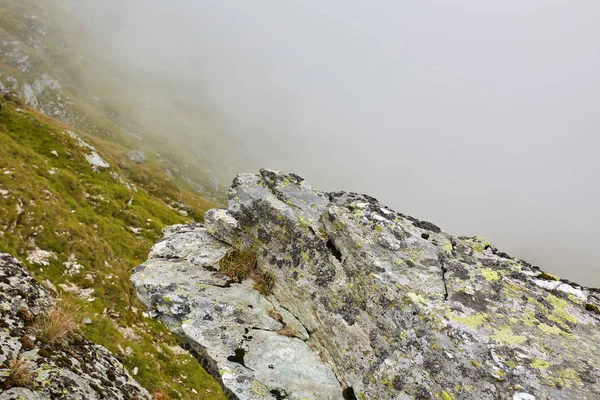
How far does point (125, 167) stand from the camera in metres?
76.7

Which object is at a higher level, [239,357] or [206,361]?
[239,357]

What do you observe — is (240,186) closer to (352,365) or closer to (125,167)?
(352,365)

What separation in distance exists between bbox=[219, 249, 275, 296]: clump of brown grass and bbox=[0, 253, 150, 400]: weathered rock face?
17.6 ft

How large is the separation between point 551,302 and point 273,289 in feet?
27.4

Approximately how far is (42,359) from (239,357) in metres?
5.73

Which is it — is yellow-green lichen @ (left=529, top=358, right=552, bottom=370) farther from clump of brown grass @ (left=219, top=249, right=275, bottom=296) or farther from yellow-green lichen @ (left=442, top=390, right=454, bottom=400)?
clump of brown grass @ (left=219, top=249, right=275, bottom=296)

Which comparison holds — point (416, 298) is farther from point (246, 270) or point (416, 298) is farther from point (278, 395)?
point (246, 270)

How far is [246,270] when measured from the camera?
12.3m

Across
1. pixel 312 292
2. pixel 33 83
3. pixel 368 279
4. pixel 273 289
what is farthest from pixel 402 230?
pixel 33 83

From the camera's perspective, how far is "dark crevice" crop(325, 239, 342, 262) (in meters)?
10.5

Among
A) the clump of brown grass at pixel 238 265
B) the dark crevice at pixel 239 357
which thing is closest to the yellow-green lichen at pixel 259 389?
the dark crevice at pixel 239 357

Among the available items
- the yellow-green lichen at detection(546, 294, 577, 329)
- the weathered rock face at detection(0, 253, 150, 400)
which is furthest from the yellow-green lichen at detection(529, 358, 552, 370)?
the weathered rock face at detection(0, 253, 150, 400)

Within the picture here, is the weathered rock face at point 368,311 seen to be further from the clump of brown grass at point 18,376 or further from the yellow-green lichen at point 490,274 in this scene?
the clump of brown grass at point 18,376

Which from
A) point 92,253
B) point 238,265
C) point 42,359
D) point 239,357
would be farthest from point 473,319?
point 92,253
